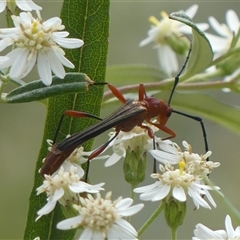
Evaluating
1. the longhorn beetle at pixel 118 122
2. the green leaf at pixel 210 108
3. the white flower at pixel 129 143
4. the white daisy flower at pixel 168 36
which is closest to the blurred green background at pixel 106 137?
the white daisy flower at pixel 168 36

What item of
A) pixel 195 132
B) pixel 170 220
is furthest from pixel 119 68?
pixel 195 132

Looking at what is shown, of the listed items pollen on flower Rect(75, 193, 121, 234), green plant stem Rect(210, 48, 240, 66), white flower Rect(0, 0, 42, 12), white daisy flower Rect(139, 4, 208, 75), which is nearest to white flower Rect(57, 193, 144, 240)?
pollen on flower Rect(75, 193, 121, 234)

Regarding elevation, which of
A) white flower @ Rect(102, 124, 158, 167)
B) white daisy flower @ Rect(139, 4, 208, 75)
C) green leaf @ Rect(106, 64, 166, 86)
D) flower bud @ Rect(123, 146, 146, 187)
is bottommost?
flower bud @ Rect(123, 146, 146, 187)

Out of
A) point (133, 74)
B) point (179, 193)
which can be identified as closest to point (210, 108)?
point (133, 74)

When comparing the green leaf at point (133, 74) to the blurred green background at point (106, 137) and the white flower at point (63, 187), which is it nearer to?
the white flower at point (63, 187)

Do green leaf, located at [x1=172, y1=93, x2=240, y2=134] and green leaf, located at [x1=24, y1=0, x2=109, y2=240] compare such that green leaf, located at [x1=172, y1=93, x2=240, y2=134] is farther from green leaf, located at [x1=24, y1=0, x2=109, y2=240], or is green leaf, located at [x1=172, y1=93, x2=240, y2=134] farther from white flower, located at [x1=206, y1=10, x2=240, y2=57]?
green leaf, located at [x1=24, y1=0, x2=109, y2=240]
